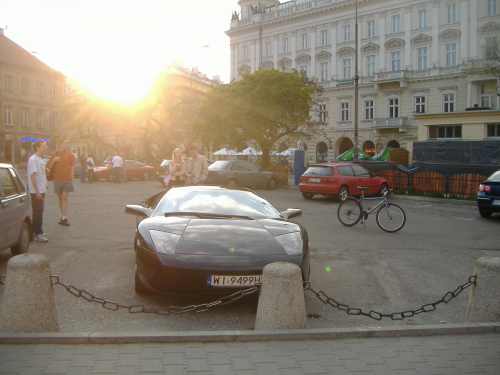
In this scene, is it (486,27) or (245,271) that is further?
(486,27)

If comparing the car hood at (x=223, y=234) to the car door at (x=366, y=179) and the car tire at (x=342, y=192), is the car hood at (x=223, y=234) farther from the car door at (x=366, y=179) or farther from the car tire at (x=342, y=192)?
the car door at (x=366, y=179)

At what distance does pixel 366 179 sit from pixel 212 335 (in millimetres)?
18178

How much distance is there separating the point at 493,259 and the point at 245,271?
2389 millimetres

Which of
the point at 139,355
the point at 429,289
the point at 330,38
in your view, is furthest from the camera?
the point at 330,38

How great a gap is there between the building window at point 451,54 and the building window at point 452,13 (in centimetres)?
240

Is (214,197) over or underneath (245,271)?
over

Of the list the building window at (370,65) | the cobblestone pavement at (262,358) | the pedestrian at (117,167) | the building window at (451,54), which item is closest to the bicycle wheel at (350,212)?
the cobblestone pavement at (262,358)

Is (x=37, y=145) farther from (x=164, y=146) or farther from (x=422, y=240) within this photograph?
(x=164, y=146)

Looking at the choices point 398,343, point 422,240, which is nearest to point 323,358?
point 398,343

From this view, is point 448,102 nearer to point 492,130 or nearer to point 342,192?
point 492,130

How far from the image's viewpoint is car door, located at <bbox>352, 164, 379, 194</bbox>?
70.1 ft

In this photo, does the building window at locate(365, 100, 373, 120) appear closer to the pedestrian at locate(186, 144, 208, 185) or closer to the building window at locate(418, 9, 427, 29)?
the building window at locate(418, 9, 427, 29)

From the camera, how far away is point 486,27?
5038cm

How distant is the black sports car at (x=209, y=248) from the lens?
205 inches
